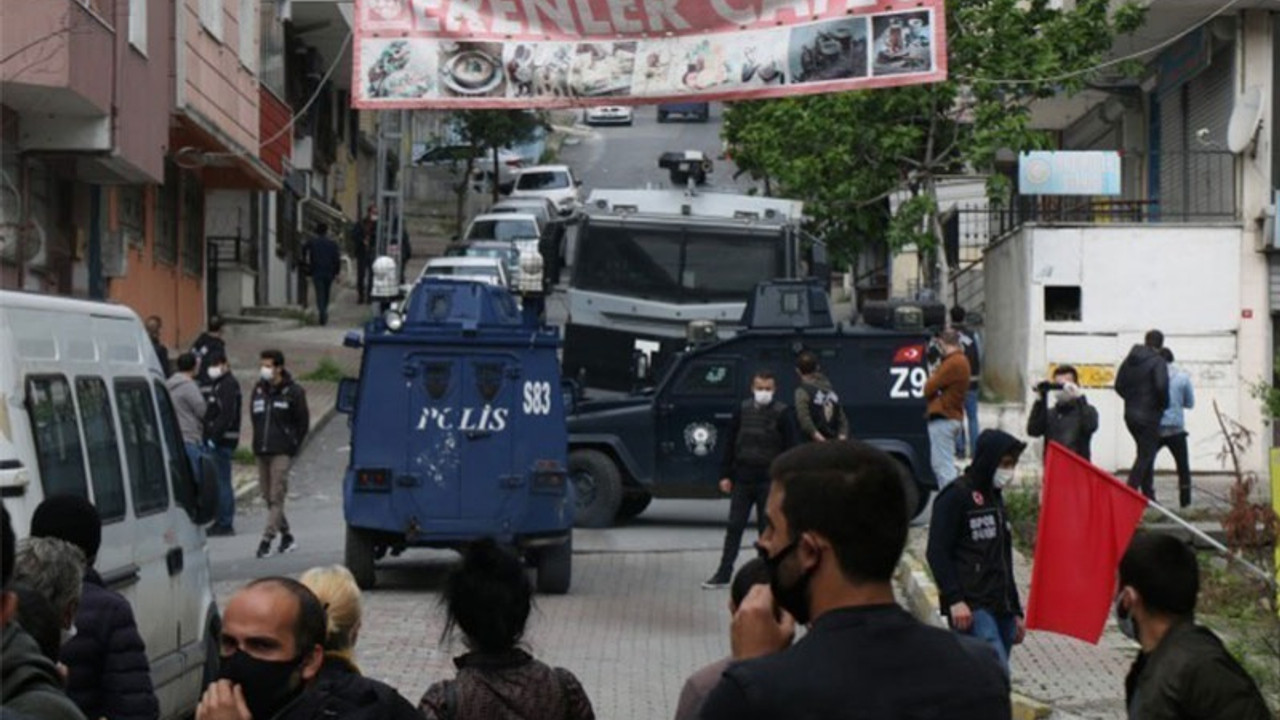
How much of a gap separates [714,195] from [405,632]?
13783 mm

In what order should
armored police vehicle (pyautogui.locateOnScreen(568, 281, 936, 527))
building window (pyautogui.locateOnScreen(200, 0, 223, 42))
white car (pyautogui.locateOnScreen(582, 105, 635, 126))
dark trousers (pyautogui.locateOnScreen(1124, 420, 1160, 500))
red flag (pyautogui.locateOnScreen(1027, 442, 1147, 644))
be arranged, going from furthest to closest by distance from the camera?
white car (pyautogui.locateOnScreen(582, 105, 635, 126)) → building window (pyautogui.locateOnScreen(200, 0, 223, 42)) → dark trousers (pyautogui.locateOnScreen(1124, 420, 1160, 500)) → armored police vehicle (pyautogui.locateOnScreen(568, 281, 936, 527)) → red flag (pyautogui.locateOnScreen(1027, 442, 1147, 644))

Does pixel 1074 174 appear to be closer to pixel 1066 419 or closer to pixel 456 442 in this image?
pixel 1066 419

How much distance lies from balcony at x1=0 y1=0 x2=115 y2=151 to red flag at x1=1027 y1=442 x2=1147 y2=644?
38.4 feet

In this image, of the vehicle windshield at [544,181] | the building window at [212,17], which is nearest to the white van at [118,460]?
the building window at [212,17]

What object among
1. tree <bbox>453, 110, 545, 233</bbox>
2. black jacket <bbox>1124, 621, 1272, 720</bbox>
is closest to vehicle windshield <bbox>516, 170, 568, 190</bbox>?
tree <bbox>453, 110, 545, 233</bbox>

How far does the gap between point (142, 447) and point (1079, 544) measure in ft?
13.8

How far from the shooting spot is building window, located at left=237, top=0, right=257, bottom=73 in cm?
3494

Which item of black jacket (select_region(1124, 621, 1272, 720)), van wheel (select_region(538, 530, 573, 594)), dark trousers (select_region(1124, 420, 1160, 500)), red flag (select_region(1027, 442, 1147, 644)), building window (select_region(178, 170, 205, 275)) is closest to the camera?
black jacket (select_region(1124, 621, 1272, 720))

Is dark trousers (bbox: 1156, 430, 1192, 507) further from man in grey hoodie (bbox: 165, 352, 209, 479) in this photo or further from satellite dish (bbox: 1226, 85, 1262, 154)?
man in grey hoodie (bbox: 165, 352, 209, 479)

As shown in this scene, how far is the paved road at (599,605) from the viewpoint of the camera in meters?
14.3

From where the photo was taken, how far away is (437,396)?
1762 centimetres

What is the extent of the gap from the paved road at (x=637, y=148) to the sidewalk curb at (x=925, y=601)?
44.4 meters

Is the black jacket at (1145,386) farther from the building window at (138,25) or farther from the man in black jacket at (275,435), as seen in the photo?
the building window at (138,25)

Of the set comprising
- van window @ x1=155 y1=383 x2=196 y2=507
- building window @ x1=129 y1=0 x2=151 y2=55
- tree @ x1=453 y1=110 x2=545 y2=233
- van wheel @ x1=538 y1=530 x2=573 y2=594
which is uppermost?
tree @ x1=453 y1=110 x2=545 y2=233
